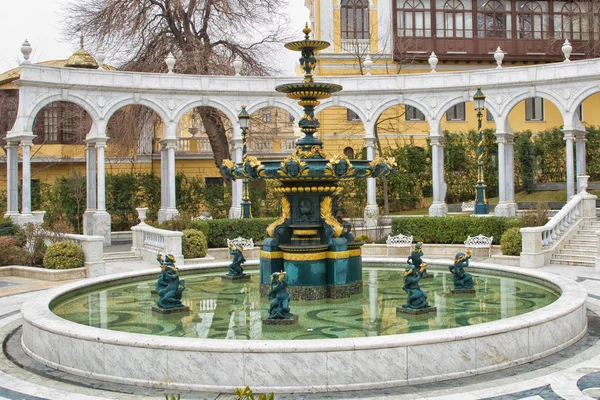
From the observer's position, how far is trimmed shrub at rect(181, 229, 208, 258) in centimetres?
2077

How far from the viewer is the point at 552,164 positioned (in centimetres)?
3584

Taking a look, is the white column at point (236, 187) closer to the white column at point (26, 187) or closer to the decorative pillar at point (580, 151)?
the white column at point (26, 187)

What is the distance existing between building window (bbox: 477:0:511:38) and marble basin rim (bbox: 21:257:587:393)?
36904mm

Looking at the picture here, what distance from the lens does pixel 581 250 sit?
19.8 m

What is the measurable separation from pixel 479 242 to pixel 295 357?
1535 cm

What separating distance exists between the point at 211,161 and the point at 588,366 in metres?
33.6

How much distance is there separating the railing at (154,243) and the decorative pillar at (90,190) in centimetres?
504

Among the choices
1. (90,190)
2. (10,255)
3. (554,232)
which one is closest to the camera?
(10,255)

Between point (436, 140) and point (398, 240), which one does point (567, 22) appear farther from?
point (398, 240)

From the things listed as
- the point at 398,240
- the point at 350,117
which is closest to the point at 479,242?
the point at 398,240

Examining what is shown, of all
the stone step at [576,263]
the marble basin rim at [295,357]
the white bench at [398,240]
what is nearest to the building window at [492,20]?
the white bench at [398,240]

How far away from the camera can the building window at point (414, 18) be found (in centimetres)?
4184

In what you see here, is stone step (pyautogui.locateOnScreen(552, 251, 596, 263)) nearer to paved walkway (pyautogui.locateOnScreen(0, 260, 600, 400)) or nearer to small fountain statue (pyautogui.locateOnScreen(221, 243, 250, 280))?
small fountain statue (pyautogui.locateOnScreen(221, 243, 250, 280))

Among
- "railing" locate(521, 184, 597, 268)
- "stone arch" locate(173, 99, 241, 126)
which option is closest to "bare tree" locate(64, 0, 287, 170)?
"stone arch" locate(173, 99, 241, 126)
